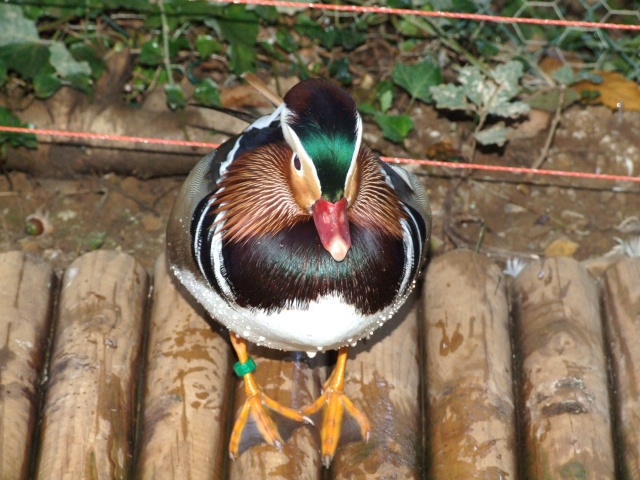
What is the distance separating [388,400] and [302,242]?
674mm

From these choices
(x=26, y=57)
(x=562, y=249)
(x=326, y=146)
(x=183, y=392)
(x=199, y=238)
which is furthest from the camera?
(x=26, y=57)

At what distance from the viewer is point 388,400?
2.98m

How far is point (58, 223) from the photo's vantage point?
4.04m

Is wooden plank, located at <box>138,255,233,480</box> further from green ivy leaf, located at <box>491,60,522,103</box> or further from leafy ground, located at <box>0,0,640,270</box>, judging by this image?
green ivy leaf, located at <box>491,60,522,103</box>

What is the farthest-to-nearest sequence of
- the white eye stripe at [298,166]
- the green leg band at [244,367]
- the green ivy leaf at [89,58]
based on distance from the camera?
1. the green ivy leaf at [89,58]
2. the green leg band at [244,367]
3. the white eye stripe at [298,166]

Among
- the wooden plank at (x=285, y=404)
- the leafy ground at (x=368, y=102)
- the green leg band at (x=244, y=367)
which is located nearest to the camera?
the wooden plank at (x=285, y=404)

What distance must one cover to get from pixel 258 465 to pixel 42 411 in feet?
2.28

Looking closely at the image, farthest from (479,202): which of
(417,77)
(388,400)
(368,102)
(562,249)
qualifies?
(388,400)

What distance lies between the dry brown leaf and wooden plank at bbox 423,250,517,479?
4.50 ft

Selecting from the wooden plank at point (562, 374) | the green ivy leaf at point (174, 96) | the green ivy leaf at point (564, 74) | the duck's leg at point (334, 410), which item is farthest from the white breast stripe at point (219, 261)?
the green ivy leaf at point (564, 74)

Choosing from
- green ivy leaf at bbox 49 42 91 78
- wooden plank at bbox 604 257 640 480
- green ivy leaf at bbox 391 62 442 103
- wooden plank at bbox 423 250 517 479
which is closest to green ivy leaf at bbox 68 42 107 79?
green ivy leaf at bbox 49 42 91 78

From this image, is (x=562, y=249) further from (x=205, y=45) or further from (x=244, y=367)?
(x=205, y=45)

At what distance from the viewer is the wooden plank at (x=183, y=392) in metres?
2.79

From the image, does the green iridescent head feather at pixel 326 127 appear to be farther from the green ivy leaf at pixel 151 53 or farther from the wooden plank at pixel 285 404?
→ the green ivy leaf at pixel 151 53
